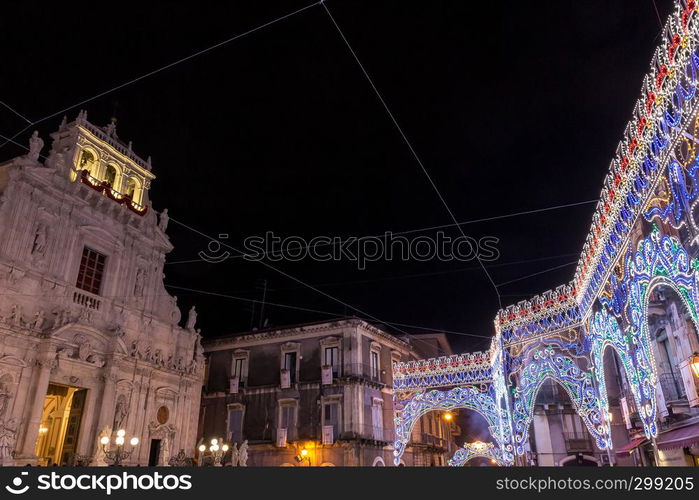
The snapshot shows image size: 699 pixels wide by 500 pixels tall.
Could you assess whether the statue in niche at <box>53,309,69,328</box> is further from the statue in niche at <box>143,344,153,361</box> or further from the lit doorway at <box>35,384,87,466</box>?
the statue in niche at <box>143,344,153,361</box>

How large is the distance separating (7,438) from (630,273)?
63.7 feet

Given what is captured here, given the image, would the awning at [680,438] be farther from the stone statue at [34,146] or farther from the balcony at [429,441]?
the balcony at [429,441]

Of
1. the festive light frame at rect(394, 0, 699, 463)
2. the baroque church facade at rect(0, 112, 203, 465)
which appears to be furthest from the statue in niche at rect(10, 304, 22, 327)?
the festive light frame at rect(394, 0, 699, 463)

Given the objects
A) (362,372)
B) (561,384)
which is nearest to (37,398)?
(362,372)

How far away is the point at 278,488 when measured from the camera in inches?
207

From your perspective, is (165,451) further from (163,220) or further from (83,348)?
(163,220)

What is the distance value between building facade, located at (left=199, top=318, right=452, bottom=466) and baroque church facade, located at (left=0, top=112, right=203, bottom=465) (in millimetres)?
5249

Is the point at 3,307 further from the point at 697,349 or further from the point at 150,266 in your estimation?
the point at 697,349

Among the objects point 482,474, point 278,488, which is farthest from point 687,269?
point 278,488

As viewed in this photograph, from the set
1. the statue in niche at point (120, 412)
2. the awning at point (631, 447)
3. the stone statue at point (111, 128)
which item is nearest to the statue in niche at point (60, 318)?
the statue in niche at point (120, 412)

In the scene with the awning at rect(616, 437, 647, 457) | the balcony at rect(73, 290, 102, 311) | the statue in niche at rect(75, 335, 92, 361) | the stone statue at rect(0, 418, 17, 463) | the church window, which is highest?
the church window

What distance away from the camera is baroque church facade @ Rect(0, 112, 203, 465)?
18.8 metres

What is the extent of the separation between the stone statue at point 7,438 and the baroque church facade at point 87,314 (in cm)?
4

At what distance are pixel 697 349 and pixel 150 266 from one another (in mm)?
23847
